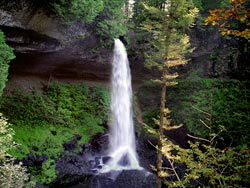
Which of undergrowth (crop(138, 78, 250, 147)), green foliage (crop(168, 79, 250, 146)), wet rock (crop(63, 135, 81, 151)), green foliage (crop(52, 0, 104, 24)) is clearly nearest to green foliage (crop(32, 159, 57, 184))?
wet rock (crop(63, 135, 81, 151))

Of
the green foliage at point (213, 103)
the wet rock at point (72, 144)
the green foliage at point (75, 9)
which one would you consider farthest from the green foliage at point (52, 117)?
the green foliage at point (75, 9)

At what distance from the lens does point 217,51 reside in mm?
19844

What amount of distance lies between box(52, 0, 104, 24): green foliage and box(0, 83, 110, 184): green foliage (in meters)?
5.74

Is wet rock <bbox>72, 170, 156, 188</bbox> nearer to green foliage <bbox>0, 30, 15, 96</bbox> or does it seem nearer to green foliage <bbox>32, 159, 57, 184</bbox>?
green foliage <bbox>32, 159, 57, 184</bbox>

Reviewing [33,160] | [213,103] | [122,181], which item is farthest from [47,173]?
[213,103]

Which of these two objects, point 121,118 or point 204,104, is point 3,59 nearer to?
point 121,118

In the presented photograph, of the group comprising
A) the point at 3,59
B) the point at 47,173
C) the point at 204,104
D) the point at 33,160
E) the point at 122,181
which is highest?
the point at 3,59

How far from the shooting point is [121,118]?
57.0 feet

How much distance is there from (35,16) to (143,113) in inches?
411

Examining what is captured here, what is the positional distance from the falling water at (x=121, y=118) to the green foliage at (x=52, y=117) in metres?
0.82

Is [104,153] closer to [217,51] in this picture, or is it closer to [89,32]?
[89,32]

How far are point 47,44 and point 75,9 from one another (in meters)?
2.80

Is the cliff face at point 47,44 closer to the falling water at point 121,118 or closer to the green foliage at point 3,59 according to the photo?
the falling water at point 121,118

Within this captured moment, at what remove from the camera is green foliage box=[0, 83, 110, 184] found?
12945 millimetres
